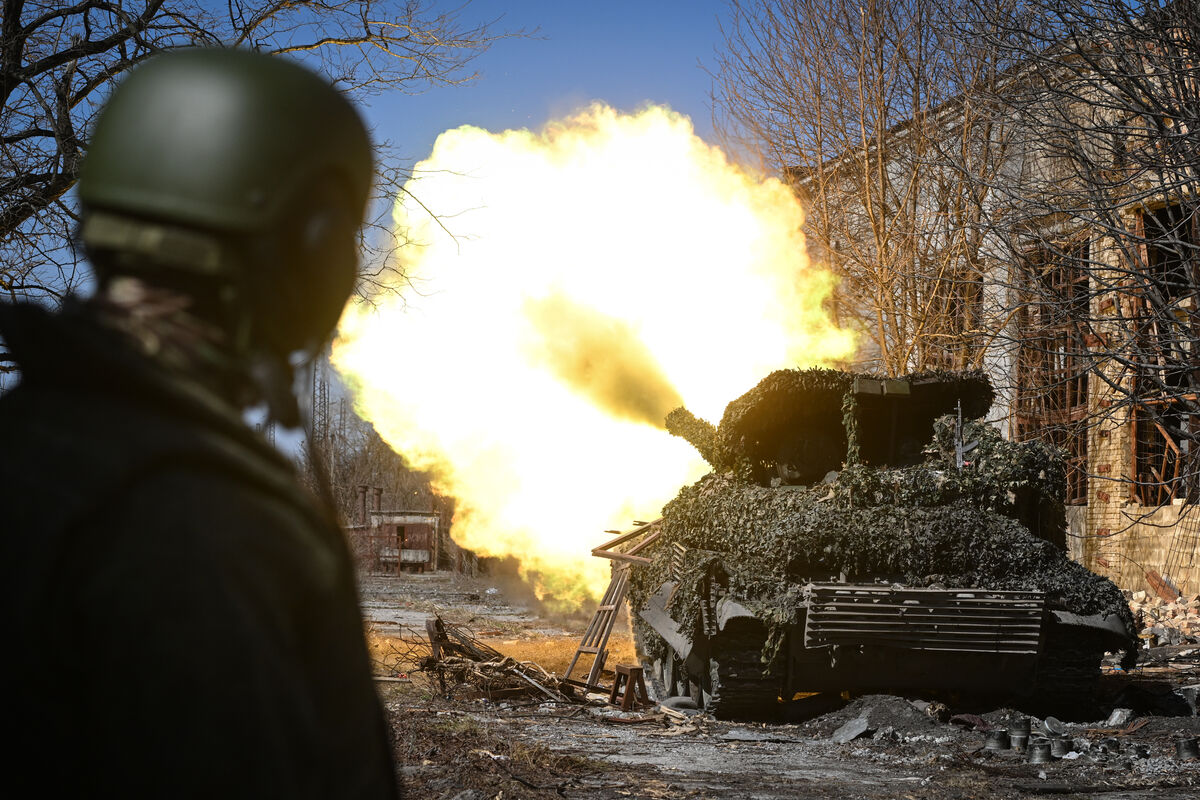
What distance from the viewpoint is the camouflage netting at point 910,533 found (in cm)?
1045

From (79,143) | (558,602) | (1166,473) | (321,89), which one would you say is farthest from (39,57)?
(558,602)

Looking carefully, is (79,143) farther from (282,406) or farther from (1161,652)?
(1161,652)

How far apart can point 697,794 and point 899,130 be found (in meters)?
16.2

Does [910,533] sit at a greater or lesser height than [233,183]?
lesser

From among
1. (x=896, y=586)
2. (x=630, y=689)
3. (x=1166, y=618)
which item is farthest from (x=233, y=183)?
(x=1166, y=618)

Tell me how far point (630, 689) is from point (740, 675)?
2.03m

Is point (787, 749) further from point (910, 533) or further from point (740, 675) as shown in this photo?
point (910, 533)

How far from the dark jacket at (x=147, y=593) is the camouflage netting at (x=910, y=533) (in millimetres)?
9433

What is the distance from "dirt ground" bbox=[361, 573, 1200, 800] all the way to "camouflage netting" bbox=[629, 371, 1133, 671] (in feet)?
3.63

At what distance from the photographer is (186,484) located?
1.15m

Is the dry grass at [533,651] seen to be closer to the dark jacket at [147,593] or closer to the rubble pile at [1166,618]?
the rubble pile at [1166,618]

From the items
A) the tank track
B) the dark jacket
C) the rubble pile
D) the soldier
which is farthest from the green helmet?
the rubble pile

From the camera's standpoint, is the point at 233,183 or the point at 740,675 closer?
the point at 233,183

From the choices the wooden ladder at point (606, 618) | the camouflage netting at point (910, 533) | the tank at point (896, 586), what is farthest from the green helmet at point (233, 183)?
the wooden ladder at point (606, 618)
